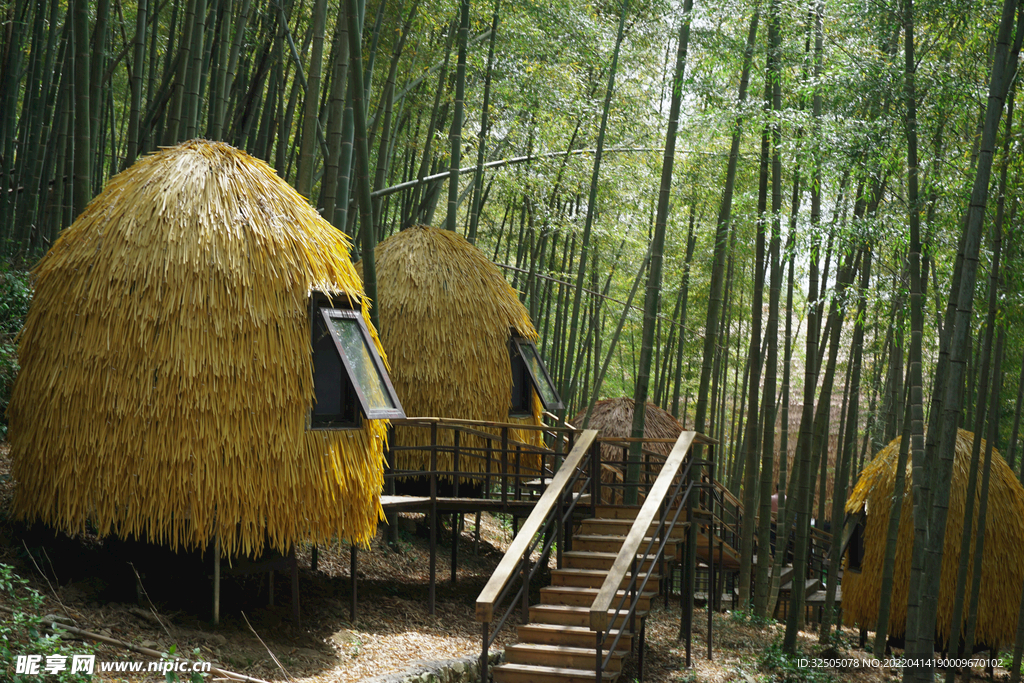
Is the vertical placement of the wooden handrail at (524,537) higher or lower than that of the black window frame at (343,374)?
lower

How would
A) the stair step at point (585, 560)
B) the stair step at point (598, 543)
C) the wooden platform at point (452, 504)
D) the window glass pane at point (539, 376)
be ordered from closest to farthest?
the wooden platform at point (452, 504), the stair step at point (585, 560), the stair step at point (598, 543), the window glass pane at point (539, 376)

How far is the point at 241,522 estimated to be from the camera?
4.98 meters

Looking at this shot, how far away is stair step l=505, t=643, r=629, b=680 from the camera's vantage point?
17.9ft

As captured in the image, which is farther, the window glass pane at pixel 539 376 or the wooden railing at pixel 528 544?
the window glass pane at pixel 539 376

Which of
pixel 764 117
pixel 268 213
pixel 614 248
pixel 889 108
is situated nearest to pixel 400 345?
pixel 268 213

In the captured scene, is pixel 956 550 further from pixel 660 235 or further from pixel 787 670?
pixel 660 235

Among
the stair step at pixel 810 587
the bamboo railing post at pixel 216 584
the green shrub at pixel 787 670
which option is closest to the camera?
the bamboo railing post at pixel 216 584

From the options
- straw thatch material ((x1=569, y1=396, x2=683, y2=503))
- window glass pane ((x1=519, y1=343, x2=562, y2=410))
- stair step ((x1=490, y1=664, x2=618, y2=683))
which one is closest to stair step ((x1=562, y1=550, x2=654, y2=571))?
stair step ((x1=490, y1=664, x2=618, y2=683))

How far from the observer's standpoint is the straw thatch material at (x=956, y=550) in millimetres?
9070

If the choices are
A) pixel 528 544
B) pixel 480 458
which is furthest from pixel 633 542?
pixel 480 458

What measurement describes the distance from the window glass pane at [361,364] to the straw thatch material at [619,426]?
6.80m

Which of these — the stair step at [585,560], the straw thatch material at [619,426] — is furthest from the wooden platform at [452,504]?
the straw thatch material at [619,426]

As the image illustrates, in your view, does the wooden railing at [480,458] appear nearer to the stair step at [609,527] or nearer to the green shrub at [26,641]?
the stair step at [609,527]

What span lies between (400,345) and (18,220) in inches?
170
